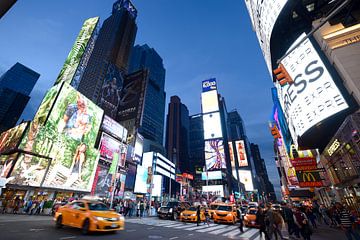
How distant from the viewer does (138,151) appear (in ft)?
225

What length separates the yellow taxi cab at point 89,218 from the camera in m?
7.79

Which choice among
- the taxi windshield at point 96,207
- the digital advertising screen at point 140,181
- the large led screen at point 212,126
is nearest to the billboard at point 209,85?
the large led screen at point 212,126

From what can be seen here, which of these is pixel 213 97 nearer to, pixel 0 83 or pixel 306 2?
pixel 306 2

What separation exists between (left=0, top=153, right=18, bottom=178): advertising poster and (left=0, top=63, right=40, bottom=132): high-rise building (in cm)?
11607

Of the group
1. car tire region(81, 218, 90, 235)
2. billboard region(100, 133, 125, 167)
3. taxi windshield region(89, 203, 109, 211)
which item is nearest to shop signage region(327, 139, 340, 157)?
taxi windshield region(89, 203, 109, 211)

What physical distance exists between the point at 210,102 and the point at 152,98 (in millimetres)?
59953

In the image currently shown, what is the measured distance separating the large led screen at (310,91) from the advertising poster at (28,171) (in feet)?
126

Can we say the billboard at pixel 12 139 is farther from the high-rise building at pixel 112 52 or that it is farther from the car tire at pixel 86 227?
the high-rise building at pixel 112 52

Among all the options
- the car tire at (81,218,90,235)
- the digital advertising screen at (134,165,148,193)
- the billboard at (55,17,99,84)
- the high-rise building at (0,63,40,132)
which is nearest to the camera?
the car tire at (81,218,90,235)

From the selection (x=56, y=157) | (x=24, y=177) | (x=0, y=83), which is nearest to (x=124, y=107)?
(x=56, y=157)

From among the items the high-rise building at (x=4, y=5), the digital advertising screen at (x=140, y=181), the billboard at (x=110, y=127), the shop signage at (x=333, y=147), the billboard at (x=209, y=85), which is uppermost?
the billboard at (x=209, y=85)

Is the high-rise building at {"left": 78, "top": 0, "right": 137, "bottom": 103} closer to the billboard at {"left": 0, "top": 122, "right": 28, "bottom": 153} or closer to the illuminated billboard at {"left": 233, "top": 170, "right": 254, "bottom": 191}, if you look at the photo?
the billboard at {"left": 0, "top": 122, "right": 28, "bottom": 153}

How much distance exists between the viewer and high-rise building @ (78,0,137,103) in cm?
8175

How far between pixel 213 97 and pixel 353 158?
71.1m
